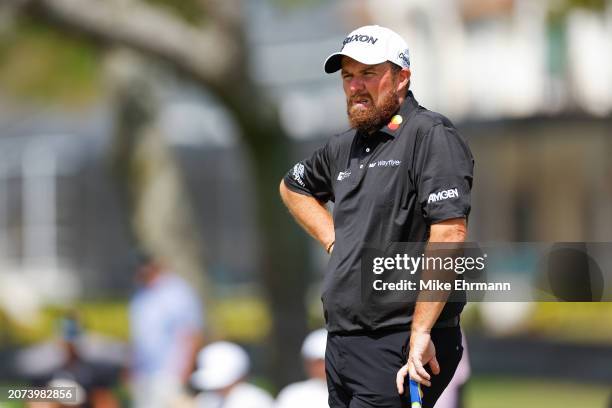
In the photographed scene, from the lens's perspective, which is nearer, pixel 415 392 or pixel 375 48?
pixel 415 392

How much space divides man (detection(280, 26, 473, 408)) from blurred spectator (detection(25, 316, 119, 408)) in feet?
10.7

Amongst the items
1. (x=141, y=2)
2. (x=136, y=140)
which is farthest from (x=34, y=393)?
(x=136, y=140)

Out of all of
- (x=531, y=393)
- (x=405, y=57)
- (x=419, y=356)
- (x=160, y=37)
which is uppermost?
(x=160, y=37)

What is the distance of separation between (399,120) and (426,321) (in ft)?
2.48

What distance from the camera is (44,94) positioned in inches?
875

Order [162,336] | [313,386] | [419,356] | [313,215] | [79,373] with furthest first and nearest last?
1. [162,336]
2. [79,373]
3. [313,386]
4. [313,215]
5. [419,356]

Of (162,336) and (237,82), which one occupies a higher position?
(237,82)

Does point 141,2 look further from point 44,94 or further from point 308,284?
point 44,94

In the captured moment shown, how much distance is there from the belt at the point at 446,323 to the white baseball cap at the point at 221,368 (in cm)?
362

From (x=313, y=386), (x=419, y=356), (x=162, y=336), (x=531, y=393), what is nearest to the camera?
(x=419, y=356)

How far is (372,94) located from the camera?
4344 millimetres

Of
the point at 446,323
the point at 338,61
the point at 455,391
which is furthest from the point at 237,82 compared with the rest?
the point at 446,323

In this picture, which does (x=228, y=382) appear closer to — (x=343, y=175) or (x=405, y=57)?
(x=343, y=175)

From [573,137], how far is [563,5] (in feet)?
33.8
